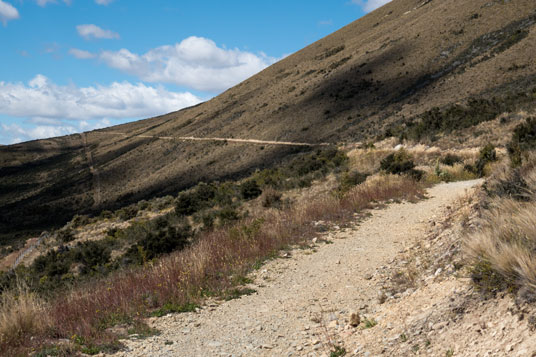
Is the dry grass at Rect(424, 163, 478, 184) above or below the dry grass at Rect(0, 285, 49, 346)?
below

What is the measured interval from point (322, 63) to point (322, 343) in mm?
73166

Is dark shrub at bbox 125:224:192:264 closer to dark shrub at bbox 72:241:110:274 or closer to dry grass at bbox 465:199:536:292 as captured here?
dark shrub at bbox 72:241:110:274

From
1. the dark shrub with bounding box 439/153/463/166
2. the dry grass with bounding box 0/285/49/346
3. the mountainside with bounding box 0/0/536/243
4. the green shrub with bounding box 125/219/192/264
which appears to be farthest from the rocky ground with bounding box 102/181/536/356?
the mountainside with bounding box 0/0/536/243

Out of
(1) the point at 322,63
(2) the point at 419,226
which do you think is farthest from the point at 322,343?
(1) the point at 322,63

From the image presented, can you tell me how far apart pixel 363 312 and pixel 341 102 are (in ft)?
160

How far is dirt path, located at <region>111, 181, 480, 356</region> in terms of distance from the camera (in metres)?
4.45

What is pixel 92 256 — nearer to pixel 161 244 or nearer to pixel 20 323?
pixel 161 244

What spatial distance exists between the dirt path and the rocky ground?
1cm

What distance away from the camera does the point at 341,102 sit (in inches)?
2016

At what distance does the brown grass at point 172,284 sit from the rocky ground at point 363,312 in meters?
0.46

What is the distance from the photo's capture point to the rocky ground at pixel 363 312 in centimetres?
329

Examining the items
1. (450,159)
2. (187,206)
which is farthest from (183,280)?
(187,206)

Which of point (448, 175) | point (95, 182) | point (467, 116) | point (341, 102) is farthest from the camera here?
point (95, 182)

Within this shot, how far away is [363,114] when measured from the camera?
44094mm
